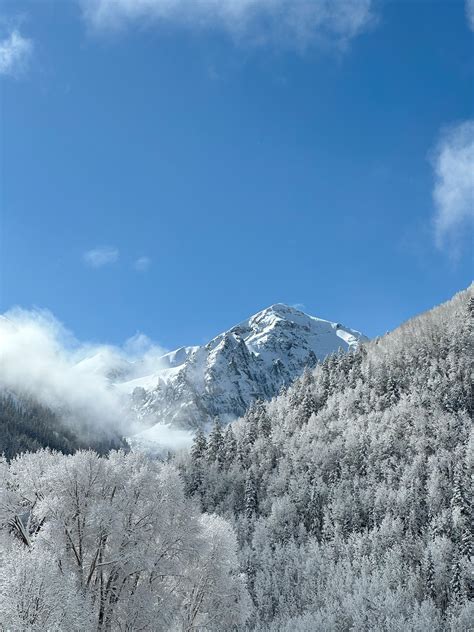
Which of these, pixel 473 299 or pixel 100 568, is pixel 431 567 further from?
pixel 473 299

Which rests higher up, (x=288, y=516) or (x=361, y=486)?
(x=361, y=486)

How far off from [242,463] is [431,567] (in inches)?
2382

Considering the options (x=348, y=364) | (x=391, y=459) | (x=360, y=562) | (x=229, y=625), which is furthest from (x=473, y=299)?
(x=229, y=625)

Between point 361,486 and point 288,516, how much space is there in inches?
693

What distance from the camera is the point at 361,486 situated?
122000mm

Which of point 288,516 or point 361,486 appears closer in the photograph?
point 288,516

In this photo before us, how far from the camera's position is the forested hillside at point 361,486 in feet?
289

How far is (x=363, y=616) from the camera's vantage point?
7862cm

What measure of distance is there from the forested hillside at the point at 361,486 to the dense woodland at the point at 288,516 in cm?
38

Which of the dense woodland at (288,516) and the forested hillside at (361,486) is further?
the forested hillside at (361,486)

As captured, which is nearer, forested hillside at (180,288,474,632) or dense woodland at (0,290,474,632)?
dense woodland at (0,290,474,632)

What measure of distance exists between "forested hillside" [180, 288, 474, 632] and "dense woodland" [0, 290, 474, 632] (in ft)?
1.24

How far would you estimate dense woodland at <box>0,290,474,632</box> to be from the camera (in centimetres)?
3278

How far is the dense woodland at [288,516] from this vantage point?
32781 millimetres
